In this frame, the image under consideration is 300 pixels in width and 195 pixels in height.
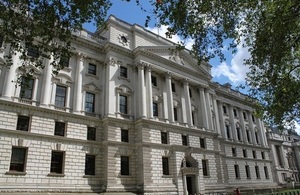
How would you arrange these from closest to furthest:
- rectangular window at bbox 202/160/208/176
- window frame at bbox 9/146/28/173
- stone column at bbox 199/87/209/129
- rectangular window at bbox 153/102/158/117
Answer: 1. window frame at bbox 9/146/28/173
2. rectangular window at bbox 153/102/158/117
3. rectangular window at bbox 202/160/208/176
4. stone column at bbox 199/87/209/129

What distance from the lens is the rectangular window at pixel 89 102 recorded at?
1137 inches

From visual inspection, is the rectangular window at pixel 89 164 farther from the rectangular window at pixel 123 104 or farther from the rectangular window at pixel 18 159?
the rectangular window at pixel 123 104

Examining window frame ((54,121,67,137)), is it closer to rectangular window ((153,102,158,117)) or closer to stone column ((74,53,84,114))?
stone column ((74,53,84,114))

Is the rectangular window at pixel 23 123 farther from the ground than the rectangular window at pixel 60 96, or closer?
closer

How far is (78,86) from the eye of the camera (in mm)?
28375

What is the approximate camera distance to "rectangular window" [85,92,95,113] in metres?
28.9

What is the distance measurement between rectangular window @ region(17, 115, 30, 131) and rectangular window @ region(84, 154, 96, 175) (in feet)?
21.5

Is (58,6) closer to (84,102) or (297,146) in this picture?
(84,102)

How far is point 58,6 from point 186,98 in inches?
1012

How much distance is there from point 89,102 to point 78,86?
7.40 feet

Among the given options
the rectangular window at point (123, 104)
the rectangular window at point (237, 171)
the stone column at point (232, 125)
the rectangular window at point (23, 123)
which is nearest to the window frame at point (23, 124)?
the rectangular window at point (23, 123)

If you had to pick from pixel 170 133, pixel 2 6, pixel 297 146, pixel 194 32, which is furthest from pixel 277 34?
pixel 297 146

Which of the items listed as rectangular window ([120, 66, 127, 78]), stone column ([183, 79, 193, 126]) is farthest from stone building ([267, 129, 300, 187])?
rectangular window ([120, 66, 127, 78])

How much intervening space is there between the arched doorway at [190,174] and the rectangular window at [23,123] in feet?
58.8
